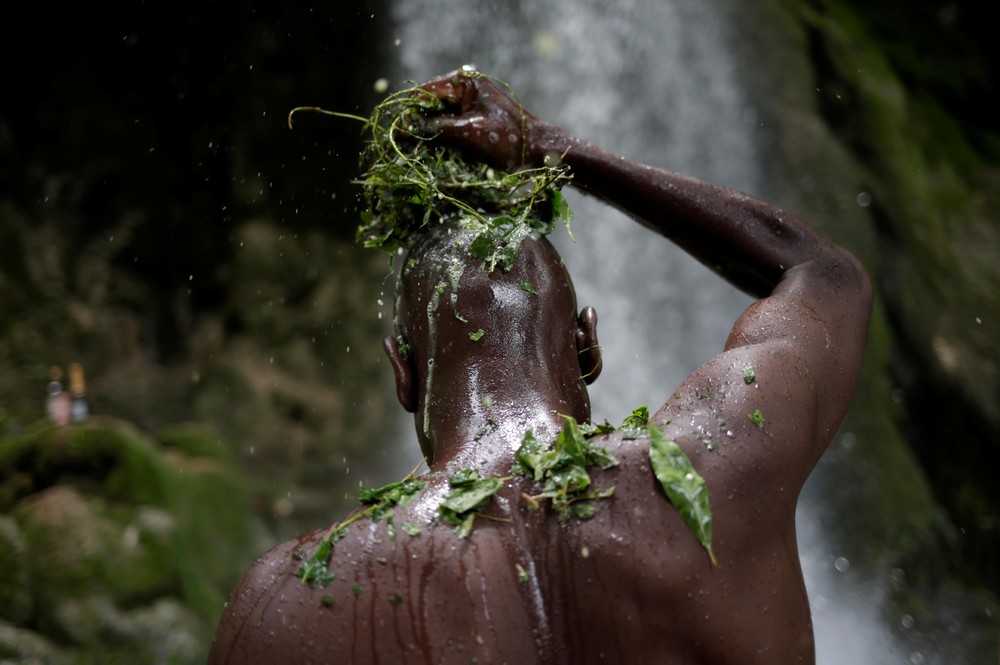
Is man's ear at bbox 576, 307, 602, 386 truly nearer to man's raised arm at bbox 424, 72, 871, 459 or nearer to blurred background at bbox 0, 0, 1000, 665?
man's raised arm at bbox 424, 72, 871, 459

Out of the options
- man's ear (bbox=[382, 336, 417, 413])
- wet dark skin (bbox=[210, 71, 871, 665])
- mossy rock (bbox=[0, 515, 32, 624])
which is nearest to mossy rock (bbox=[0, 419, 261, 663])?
mossy rock (bbox=[0, 515, 32, 624])

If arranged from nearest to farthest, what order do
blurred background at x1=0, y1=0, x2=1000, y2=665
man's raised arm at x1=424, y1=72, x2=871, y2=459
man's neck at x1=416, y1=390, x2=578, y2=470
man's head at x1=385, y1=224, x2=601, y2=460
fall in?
man's neck at x1=416, y1=390, x2=578, y2=470, man's head at x1=385, y1=224, x2=601, y2=460, man's raised arm at x1=424, y1=72, x2=871, y2=459, blurred background at x1=0, y1=0, x2=1000, y2=665

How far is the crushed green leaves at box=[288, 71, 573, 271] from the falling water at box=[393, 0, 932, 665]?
4.79 m

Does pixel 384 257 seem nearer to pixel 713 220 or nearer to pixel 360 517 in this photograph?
pixel 713 220

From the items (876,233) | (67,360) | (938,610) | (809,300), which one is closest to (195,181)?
(67,360)

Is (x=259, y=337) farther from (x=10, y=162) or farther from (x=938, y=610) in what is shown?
(x=938, y=610)

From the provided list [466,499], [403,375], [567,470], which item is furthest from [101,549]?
[567,470]

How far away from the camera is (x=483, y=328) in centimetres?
226

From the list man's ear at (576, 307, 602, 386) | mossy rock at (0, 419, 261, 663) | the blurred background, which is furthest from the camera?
the blurred background

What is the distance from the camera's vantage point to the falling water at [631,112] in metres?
7.41

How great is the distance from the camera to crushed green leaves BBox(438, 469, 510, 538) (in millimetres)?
1877

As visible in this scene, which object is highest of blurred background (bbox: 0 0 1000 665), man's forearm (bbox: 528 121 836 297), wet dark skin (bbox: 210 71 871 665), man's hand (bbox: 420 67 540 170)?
blurred background (bbox: 0 0 1000 665)

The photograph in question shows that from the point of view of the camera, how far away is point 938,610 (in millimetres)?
5699

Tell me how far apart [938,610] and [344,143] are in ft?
19.1
